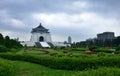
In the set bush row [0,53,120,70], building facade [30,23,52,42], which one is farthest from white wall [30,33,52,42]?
bush row [0,53,120,70]

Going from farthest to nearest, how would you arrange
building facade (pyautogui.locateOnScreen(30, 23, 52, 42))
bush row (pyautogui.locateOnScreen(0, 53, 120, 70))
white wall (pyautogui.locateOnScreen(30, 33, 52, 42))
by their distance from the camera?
building facade (pyautogui.locateOnScreen(30, 23, 52, 42)) → white wall (pyautogui.locateOnScreen(30, 33, 52, 42)) → bush row (pyautogui.locateOnScreen(0, 53, 120, 70))

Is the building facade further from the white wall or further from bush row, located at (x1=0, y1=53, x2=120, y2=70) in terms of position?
bush row, located at (x1=0, y1=53, x2=120, y2=70)

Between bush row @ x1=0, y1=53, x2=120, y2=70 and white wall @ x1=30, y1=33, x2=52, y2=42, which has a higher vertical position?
white wall @ x1=30, y1=33, x2=52, y2=42

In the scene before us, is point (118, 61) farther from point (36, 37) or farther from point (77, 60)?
point (36, 37)

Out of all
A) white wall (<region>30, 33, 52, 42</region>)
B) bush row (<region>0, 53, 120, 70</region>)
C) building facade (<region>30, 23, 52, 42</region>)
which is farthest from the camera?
building facade (<region>30, 23, 52, 42</region>)

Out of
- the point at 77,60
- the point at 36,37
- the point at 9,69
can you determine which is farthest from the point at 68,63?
the point at 36,37

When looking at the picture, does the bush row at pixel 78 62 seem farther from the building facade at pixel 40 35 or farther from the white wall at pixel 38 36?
the building facade at pixel 40 35

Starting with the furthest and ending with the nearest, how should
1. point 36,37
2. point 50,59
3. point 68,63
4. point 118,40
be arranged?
point 36,37 < point 118,40 < point 50,59 < point 68,63

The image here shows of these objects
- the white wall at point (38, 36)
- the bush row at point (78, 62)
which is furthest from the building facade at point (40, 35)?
the bush row at point (78, 62)

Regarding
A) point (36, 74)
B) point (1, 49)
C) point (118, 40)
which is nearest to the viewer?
point (36, 74)

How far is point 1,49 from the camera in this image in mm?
27844

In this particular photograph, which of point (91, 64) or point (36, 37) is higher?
point (36, 37)

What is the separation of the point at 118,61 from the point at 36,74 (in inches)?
143

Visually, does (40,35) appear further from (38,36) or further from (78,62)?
(78,62)
